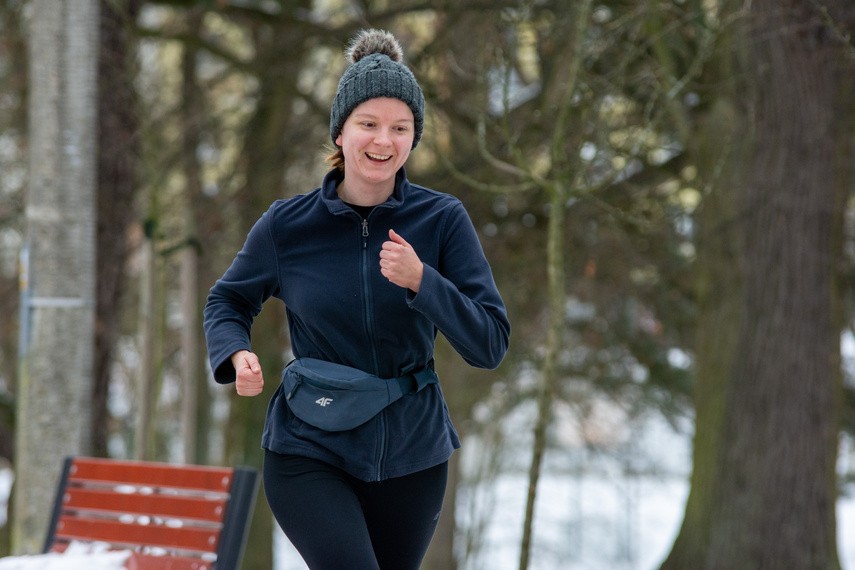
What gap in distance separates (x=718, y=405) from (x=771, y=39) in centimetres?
230

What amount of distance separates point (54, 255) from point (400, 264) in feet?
10.3

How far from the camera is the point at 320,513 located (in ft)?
6.72

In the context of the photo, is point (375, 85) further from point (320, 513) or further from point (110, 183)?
point (110, 183)

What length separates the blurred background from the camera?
14.9 feet

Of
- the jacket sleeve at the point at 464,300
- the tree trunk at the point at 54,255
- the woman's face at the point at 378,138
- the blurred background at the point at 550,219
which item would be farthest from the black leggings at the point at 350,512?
the tree trunk at the point at 54,255

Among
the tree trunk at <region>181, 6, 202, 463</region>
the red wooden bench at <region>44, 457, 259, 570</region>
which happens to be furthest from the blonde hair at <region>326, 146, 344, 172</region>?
the tree trunk at <region>181, 6, 202, 463</region>

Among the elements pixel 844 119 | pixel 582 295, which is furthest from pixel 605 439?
pixel 844 119

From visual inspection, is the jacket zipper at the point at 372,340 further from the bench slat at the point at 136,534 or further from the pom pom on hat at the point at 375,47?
the bench slat at the point at 136,534

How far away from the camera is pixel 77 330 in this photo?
4.57m

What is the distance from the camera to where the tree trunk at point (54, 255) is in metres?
4.52

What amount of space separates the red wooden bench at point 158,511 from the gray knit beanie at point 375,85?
1.68m

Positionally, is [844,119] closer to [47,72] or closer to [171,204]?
[47,72]

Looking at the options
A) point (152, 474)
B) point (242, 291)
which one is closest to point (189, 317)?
point (152, 474)

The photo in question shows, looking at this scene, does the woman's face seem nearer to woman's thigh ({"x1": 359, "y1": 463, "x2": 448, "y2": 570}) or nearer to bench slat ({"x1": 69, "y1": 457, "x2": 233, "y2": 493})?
woman's thigh ({"x1": 359, "y1": 463, "x2": 448, "y2": 570})
